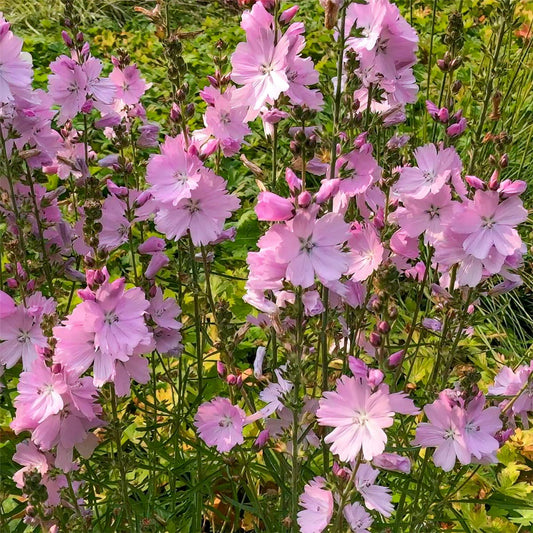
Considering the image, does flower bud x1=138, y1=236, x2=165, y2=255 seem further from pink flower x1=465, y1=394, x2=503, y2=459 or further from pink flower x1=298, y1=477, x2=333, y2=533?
pink flower x1=465, y1=394, x2=503, y2=459

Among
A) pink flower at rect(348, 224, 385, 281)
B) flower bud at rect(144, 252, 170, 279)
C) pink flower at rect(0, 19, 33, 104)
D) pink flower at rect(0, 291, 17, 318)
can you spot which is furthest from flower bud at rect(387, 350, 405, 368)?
pink flower at rect(0, 19, 33, 104)

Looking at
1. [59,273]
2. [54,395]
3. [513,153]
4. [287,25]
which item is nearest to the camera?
[54,395]

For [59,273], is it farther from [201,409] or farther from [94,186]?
[201,409]

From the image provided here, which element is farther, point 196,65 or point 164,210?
point 196,65

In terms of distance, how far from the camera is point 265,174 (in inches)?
65.3

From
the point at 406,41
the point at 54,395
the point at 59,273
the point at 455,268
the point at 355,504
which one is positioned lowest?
the point at 355,504

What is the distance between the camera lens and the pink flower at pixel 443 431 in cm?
158

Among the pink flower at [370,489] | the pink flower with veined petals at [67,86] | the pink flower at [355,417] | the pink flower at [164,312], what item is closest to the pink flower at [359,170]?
the pink flower at [355,417]

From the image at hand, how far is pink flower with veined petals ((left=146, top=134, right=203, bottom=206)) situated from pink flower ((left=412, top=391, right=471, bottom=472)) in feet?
2.50

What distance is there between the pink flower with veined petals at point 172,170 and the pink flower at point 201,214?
0.12ft

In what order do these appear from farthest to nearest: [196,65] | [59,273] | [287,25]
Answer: [196,65] → [59,273] → [287,25]

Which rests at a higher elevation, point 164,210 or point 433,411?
point 164,210

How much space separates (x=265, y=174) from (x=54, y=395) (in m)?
0.69

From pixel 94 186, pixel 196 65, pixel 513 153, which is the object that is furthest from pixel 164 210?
pixel 196 65
